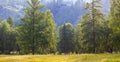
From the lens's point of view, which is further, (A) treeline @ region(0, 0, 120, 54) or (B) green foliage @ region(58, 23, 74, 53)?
(B) green foliage @ region(58, 23, 74, 53)

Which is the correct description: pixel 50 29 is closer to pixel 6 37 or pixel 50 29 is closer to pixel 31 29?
pixel 31 29

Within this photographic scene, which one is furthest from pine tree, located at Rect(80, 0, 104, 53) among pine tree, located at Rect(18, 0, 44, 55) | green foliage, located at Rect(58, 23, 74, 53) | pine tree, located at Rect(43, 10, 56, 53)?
green foliage, located at Rect(58, 23, 74, 53)

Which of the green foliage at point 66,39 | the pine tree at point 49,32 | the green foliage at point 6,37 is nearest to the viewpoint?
the pine tree at point 49,32

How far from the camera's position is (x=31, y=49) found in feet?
204

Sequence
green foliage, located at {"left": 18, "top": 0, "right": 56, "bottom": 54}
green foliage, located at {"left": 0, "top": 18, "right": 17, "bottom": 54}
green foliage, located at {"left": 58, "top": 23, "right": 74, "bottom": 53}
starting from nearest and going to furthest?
green foliage, located at {"left": 18, "top": 0, "right": 56, "bottom": 54}
green foliage, located at {"left": 0, "top": 18, "right": 17, "bottom": 54}
green foliage, located at {"left": 58, "top": 23, "right": 74, "bottom": 53}

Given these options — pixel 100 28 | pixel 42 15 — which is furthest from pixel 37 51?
pixel 100 28

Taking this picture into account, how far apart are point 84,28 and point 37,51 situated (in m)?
11.4

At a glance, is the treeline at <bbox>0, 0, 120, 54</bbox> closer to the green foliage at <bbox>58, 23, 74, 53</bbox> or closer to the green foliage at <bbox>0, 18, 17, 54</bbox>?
the green foliage at <bbox>58, 23, 74, 53</bbox>

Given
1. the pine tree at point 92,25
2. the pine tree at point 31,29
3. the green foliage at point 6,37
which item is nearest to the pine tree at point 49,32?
the pine tree at point 31,29

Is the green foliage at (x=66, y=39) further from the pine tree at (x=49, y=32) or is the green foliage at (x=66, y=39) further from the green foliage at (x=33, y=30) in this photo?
the green foliage at (x=33, y=30)

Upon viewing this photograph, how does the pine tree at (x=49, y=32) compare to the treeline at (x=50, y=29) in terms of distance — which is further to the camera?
the pine tree at (x=49, y=32)

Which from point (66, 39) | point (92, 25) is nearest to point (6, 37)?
point (66, 39)

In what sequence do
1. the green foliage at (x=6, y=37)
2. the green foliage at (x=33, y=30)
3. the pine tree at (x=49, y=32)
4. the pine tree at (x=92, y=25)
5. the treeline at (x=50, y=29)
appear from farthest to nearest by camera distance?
the green foliage at (x=6, y=37) < the pine tree at (x=92, y=25) < the pine tree at (x=49, y=32) < the green foliage at (x=33, y=30) < the treeline at (x=50, y=29)

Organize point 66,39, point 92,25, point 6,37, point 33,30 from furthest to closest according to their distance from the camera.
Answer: point 6,37
point 66,39
point 92,25
point 33,30
